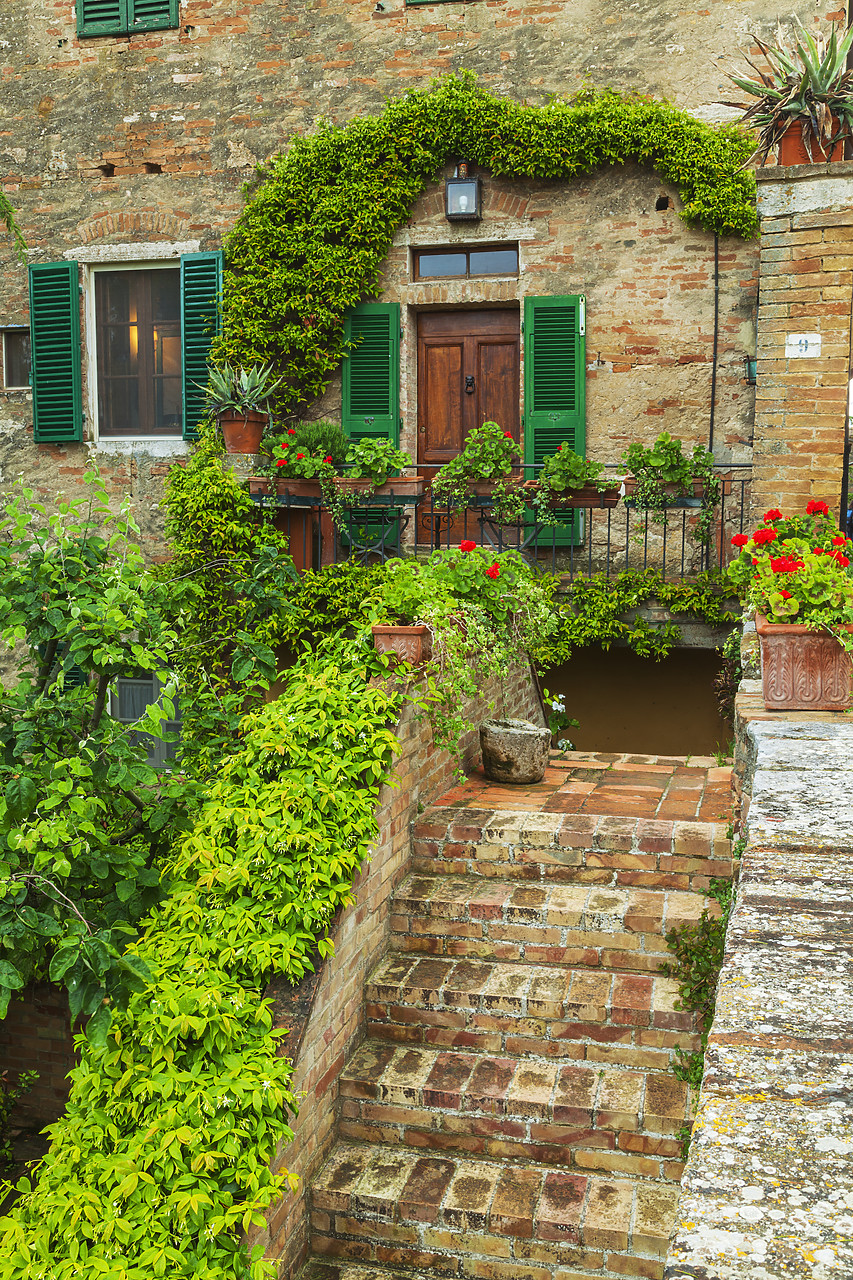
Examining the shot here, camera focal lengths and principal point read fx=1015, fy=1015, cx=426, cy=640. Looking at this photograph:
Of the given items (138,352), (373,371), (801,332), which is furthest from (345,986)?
(138,352)

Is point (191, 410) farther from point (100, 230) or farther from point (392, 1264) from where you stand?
point (392, 1264)

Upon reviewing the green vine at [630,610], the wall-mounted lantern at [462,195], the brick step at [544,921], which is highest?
the wall-mounted lantern at [462,195]

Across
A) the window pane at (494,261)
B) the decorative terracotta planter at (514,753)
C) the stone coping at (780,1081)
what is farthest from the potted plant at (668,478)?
the stone coping at (780,1081)

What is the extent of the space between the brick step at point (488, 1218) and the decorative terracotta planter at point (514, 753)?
2.32 m

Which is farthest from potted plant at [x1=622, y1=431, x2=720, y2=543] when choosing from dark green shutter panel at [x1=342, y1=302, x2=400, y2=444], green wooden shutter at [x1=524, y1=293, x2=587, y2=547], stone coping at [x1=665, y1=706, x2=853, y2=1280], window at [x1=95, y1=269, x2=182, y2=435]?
stone coping at [x1=665, y1=706, x2=853, y2=1280]

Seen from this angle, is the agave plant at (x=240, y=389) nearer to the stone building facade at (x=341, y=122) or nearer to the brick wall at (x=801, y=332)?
the stone building facade at (x=341, y=122)

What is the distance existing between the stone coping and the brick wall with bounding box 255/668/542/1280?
1944 mm

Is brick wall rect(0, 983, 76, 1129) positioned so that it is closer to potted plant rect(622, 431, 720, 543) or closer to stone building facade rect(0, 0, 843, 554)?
stone building facade rect(0, 0, 843, 554)

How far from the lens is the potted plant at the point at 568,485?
26.2 ft

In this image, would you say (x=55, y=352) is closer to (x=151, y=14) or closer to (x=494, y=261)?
(x=151, y=14)

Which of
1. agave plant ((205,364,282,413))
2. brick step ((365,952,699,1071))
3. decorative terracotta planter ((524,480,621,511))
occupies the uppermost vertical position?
agave plant ((205,364,282,413))

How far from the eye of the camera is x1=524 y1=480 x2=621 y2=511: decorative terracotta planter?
809cm

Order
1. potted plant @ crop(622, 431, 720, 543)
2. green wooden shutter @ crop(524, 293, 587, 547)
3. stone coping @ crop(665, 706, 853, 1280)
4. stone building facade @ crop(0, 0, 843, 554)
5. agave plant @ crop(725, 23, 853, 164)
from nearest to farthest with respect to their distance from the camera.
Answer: stone coping @ crop(665, 706, 853, 1280) → agave plant @ crop(725, 23, 853, 164) → potted plant @ crop(622, 431, 720, 543) → stone building facade @ crop(0, 0, 843, 554) → green wooden shutter @ crop(524, 293, 587, 547)

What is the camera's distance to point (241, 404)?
878 centimetres
